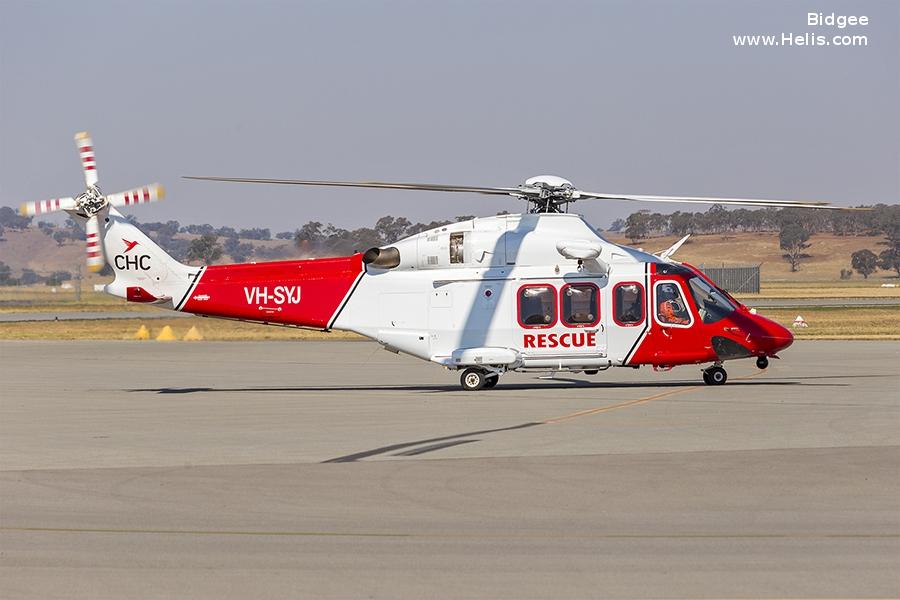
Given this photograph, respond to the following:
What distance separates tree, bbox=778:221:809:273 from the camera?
15988 centimetres

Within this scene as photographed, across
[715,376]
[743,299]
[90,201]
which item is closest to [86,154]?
[90,201]

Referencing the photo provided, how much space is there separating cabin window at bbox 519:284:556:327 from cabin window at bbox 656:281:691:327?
2133 mm

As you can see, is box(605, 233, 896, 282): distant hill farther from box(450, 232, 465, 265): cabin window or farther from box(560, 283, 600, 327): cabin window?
box(450, 232, 465, 265): cabin window

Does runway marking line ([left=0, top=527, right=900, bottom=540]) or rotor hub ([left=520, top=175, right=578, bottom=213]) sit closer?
runway marking line ([left=0, top=527, right=900, bottom=540])

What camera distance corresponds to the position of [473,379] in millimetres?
24000

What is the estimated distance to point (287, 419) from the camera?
735 inches

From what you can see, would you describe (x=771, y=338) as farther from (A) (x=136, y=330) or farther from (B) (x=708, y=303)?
Answer: (A) (x=136, y=330)

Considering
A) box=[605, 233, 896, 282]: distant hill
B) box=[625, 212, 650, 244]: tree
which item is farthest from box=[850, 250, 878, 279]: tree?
box=[625, 212, 650, 244]: tree

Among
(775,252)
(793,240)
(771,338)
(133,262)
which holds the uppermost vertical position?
(793,240)

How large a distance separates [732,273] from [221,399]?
84.2 meters

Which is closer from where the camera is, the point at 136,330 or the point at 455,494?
the point at 455,494

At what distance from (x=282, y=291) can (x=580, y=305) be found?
6.20 meters

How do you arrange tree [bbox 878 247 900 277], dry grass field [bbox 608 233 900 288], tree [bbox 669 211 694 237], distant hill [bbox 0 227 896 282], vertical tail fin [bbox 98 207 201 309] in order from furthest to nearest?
tree [bbox 878 247 900 277], distant hill [bbox 0 227 896 282], dry grass field [bbox 608 233 900 288], tree [bbox 669 211 694 237], vertical tail fin [bbox 98 207 201 309]

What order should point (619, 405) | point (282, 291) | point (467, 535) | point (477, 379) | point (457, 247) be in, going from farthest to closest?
1. point (282, 291)
2. point (477, 379)
3. point (457, 247)
4. point (619, 405)
5. point (467, 535)
